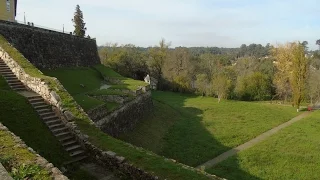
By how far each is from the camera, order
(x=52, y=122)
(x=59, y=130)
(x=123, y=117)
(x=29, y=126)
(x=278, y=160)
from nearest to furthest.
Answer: (x=29, y=126) < (x=59, y=130) < (x=52, y=122) < (x=278, y=160) < (x=123, y=117)

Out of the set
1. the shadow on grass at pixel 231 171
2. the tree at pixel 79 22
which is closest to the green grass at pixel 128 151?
the shadow on grass at pixel 231 171

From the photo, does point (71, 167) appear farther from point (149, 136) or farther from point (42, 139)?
point (149, 136)

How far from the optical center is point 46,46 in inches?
971

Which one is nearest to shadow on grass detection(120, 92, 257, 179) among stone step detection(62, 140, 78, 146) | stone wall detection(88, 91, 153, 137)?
stone wall detection(88, 91, 153, 137)

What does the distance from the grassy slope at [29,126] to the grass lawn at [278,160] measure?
8.74 m

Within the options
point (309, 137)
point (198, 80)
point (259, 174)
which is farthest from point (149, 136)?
point (198, 80)

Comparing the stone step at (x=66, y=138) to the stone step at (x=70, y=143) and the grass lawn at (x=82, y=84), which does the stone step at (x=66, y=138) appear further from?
the grass lawn at (x=82, y=84)

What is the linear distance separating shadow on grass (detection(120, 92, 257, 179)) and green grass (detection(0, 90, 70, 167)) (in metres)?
7.76

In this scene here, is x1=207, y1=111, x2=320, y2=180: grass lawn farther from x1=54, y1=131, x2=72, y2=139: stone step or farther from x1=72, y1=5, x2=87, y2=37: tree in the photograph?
x1=72, y1=5, x2=87, y2=37: tree

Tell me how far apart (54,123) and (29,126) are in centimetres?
99

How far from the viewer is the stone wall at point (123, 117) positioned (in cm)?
1652

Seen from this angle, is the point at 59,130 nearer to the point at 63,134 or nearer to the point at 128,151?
the point at 63,134

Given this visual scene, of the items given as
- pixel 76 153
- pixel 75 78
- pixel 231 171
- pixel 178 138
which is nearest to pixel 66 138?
pixel 76 153

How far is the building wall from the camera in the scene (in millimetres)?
27067
